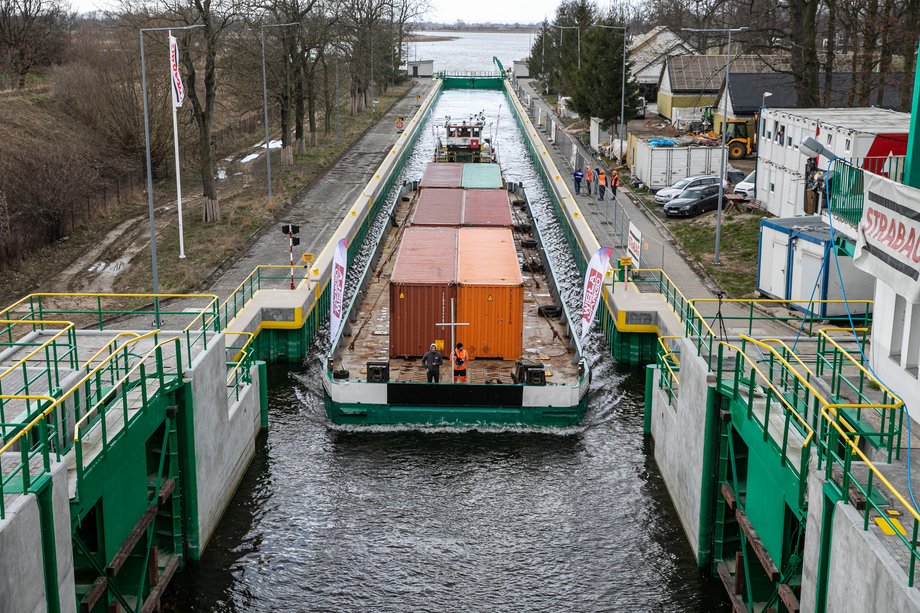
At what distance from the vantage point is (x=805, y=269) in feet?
98.3

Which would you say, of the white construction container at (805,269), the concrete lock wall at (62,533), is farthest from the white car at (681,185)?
the concrete lock wall at (62,533)

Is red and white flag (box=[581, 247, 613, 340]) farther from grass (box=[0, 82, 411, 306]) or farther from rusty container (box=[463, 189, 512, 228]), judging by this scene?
grass (box=[0, 82, 411, 306])

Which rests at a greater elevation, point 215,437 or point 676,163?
point 676,163

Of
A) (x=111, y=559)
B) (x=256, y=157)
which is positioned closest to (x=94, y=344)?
(x=111, y=559)

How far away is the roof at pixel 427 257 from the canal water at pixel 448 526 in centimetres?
405

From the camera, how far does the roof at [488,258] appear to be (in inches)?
1057

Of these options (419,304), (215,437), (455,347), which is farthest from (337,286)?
(215,437)

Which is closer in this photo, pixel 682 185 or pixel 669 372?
pixel 669 372

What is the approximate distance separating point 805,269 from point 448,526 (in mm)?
14816

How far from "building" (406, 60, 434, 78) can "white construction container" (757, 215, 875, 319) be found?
119955 millimetres

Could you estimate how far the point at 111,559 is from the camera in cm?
1591

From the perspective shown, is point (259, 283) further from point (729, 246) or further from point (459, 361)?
point (729, 246)

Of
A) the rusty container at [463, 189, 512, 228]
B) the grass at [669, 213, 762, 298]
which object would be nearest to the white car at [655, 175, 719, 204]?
the grass at [669, 213, 762, 298]

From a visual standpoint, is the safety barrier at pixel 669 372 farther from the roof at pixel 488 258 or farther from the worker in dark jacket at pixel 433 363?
the worker in dark jacket at pixel 433 363
